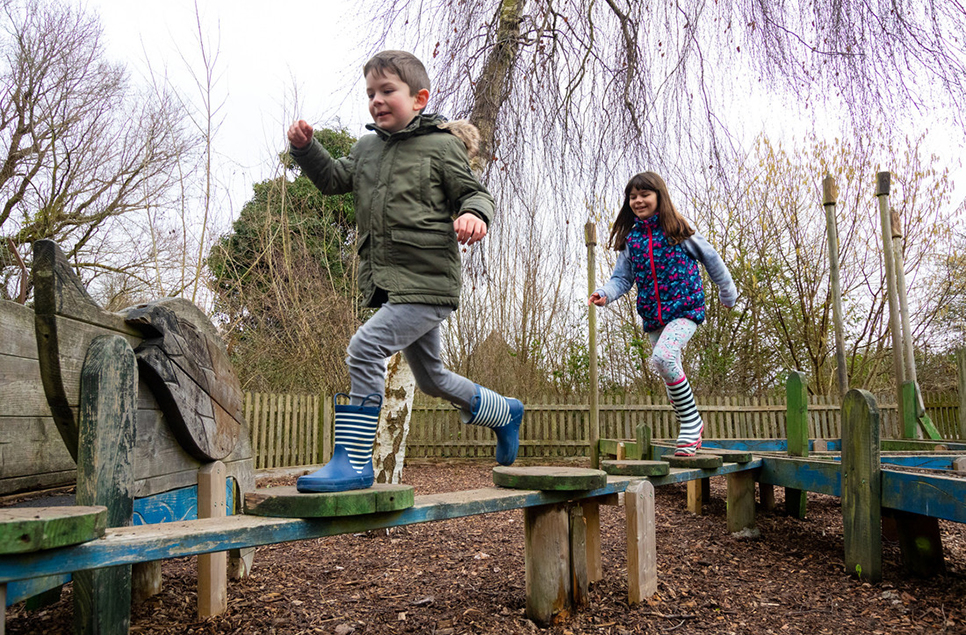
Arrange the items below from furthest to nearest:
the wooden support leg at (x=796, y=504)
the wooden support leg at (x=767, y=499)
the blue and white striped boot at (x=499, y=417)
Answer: the wooden support leg at (x=767, y=499) → the wooden support leg at (x=796, y=504) → the blue and white striped boot at (x=499, y=417)

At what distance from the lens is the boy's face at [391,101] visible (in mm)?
2139

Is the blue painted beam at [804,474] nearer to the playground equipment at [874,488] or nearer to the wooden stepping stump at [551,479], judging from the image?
the playground equipment at [874,488]

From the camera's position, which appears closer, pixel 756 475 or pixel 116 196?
pixel 756 475

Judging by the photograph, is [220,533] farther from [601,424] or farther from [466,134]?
[601,424]

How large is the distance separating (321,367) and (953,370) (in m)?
11.7

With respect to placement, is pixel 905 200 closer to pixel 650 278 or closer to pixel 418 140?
pixel 650 278

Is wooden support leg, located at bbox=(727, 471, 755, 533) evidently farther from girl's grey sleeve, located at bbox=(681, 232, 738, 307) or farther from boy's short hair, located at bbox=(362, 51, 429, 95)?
boy's short hair, located at bbox=(362, 51, 429, 95)

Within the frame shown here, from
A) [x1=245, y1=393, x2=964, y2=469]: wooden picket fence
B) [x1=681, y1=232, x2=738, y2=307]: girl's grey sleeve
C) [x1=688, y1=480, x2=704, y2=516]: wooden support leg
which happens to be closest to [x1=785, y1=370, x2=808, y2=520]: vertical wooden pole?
[x1=688, y1=480, x2=704, y2=516]: wooden support leg

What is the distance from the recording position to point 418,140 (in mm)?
2193

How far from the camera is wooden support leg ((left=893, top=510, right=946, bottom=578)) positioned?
9.05ft

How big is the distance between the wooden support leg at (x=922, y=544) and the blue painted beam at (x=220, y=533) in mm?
1701

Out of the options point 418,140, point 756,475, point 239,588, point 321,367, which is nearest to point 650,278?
point 756,475

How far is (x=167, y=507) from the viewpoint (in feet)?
7.38

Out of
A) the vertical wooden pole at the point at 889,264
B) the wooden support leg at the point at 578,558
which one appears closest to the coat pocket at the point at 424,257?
the wooden support leg at the point at 578,558
